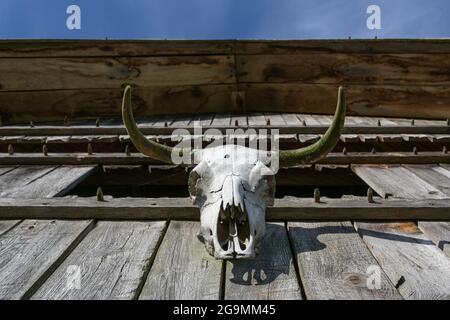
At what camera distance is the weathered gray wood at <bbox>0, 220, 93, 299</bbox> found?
1.85m

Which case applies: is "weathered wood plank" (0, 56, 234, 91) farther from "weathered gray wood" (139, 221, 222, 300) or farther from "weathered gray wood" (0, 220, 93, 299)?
"weathered gray wood" (139, 221, 222, 300)

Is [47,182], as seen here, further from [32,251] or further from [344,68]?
[344,68]

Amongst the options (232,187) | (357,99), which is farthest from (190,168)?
(357,99)

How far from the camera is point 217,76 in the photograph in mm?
6234

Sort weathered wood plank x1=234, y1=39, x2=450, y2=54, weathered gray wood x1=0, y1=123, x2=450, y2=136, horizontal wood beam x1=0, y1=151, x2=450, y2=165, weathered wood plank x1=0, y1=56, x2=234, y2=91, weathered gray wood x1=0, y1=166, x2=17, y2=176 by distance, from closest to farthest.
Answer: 1. weathered gray wood x1=0, y1=166, x2=17, y2=176
2. horizontal wood beam x1=0, y1=151, x2=450, y2=165
3. weathered gray wood x1=0, y1=123, x2=450, y2=136
4. weathered wood plank x1=234, y1=39, x2=450, y2=54
5. weathered wood plank x1=0, y1=56, x2=234, y2=91

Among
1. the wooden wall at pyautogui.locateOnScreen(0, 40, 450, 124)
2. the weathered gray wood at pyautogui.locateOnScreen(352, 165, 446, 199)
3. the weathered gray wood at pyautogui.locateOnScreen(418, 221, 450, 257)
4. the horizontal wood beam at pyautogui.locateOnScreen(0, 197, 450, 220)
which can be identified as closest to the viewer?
the weathered gray wood at pyautogui.locateOnScreen(418, 221, 450, 257)

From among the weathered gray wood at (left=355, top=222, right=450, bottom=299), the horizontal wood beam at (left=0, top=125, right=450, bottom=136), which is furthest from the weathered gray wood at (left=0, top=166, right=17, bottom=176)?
the weathered gray wood at (left=355, top=222, right=450, bottom=299)

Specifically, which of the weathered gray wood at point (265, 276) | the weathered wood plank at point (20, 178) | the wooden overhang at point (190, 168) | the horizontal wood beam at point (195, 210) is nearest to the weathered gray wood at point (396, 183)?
the wooden overhang at point (190, 168)

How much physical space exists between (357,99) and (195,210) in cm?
431

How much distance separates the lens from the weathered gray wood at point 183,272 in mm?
1788

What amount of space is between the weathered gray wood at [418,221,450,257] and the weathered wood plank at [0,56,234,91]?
168 inches

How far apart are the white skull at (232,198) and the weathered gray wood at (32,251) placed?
0.80 m

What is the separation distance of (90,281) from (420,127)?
434 centimetres

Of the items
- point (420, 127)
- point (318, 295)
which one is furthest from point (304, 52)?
point (318, 295)
